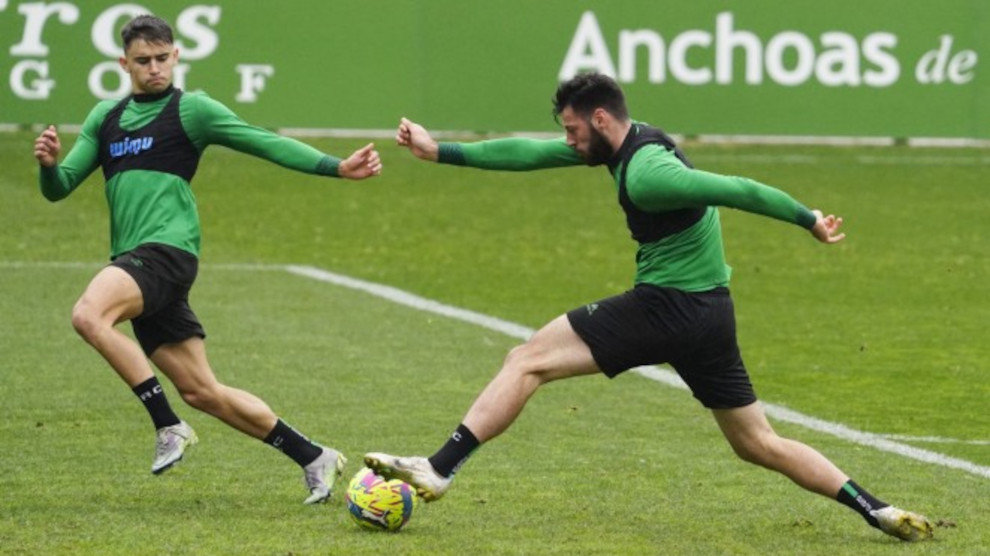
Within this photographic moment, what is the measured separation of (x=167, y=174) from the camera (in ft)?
34.2

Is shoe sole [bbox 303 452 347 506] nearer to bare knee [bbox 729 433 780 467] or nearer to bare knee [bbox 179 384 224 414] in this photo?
bare knee [bbox 179 384 224 414]

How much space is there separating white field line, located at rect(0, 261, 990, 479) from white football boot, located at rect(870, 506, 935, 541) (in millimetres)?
1947

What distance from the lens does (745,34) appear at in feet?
94.1

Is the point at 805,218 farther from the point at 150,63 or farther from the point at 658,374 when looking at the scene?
the point at 658,374

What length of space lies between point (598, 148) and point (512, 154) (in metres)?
0.60

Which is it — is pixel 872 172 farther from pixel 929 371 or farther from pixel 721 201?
pixel 721 201

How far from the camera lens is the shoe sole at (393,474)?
9.32m

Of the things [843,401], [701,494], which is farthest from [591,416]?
[701,494]

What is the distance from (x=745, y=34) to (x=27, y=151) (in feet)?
29.9

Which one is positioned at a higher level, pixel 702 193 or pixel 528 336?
pixel 702 193

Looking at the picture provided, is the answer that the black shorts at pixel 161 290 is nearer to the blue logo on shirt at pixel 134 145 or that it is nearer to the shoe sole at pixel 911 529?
the blue logo on shirt at pixel 134 145

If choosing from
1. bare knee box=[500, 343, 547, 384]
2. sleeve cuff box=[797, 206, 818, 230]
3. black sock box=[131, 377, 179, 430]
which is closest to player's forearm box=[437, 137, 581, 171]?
bare knee box=[500, 343, 547, 384]

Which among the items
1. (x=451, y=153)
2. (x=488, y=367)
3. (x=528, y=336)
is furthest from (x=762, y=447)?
(x=528, y=336)

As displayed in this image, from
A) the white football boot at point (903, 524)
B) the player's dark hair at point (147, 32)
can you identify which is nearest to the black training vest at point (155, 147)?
the player's dark hair at point (147, 32)
